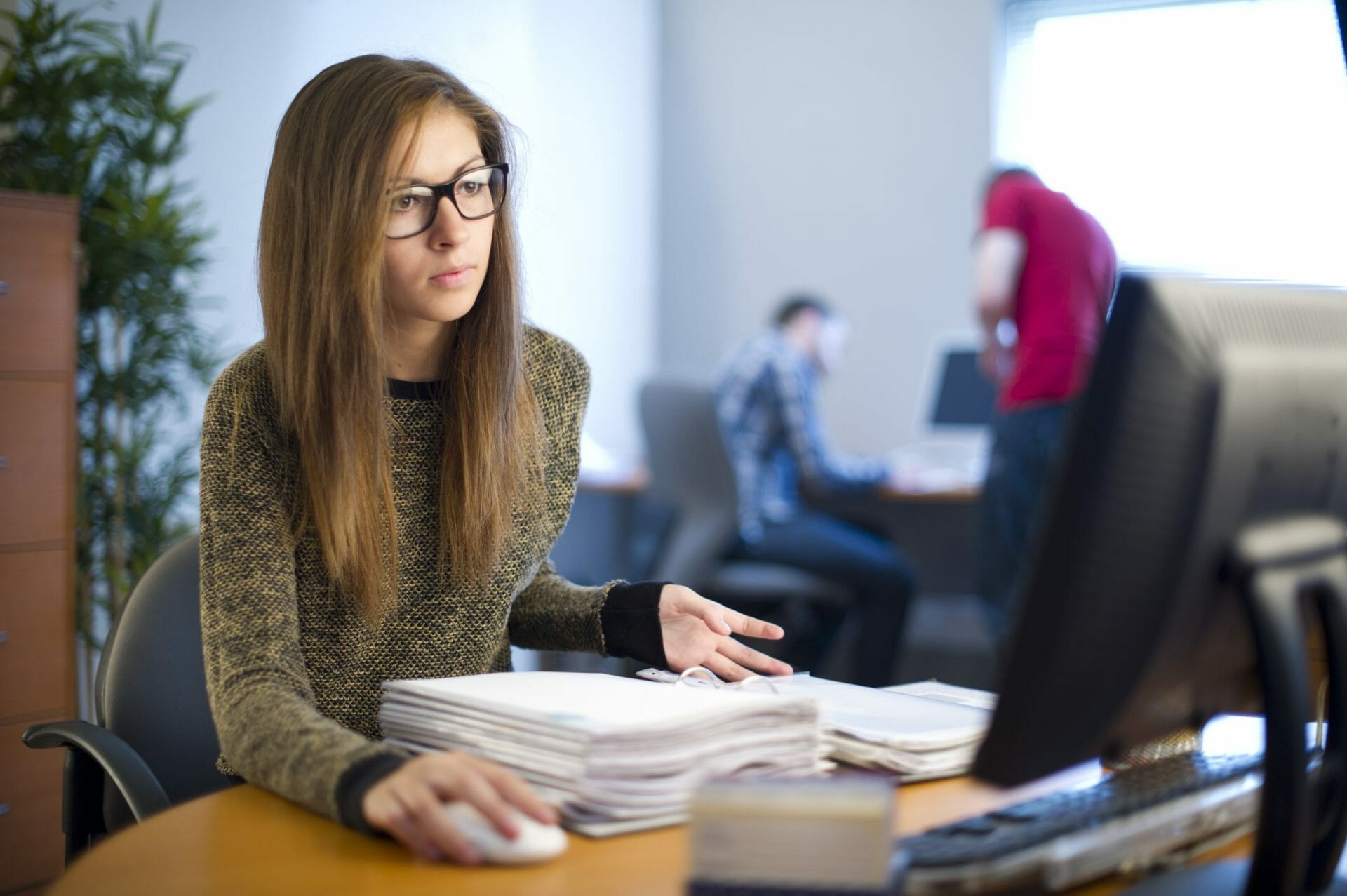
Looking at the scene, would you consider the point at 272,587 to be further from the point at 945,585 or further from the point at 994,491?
the point at 945,585

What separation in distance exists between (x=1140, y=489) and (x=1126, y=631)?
7 centimetres

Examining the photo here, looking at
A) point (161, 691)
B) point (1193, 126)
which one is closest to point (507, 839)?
point (161, 691)

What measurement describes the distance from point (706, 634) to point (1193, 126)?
13.5 ft

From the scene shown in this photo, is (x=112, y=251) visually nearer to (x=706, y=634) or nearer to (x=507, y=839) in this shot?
(x=706, y=634)

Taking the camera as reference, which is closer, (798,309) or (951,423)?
(951,423)

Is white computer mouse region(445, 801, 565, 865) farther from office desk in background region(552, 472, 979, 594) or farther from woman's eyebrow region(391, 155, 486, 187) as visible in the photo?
office desk in background region(552, 472, 979, 594)

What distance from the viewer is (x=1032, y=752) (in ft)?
1.92

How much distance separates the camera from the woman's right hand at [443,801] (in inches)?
25.6

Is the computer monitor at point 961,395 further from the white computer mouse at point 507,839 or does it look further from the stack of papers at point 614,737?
the white computer mouse at point 507,839

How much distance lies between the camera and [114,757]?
40.3 inches

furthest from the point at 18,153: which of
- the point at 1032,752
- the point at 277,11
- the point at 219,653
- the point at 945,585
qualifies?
the point at 945,585

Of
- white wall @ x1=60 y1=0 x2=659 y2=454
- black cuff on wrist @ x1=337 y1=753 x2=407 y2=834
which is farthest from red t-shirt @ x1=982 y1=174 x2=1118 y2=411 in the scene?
black cuff on wrist @ x1=337 y1=753 x2=407 y2=834

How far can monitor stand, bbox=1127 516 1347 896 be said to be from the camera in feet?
2.02

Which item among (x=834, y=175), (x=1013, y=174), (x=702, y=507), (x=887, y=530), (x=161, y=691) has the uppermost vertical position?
(x=834, y=175)
